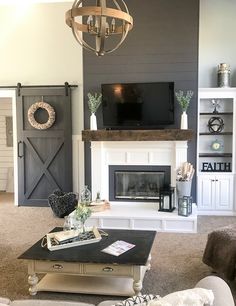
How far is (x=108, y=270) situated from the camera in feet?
10.7

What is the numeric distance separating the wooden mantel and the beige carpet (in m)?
1.41

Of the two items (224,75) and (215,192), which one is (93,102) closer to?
(224,75)

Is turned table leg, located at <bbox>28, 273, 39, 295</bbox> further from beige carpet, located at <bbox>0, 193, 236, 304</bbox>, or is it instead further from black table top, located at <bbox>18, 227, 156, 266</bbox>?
black table top, located at <bbox>18, 227, 156, 266</bbox>

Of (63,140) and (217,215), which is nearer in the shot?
(217,215)

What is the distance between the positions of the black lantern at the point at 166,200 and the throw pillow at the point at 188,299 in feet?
12.6

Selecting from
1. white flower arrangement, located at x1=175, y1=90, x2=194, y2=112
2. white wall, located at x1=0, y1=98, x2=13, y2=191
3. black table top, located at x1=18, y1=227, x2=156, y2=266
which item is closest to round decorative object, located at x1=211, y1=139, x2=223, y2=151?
white flower arrangement, located at x1=175, y1=90, x2=194, y2=112

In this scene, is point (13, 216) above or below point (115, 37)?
below

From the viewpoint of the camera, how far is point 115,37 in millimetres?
6145

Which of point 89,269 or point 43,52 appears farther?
point 43,52

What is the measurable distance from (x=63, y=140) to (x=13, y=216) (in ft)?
5.35

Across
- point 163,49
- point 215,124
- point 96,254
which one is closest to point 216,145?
point 215,124

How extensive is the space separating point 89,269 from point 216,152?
401 centimetres

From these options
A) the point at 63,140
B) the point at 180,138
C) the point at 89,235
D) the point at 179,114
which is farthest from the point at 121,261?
the point at 63,140

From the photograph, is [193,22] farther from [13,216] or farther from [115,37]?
[13,216]
